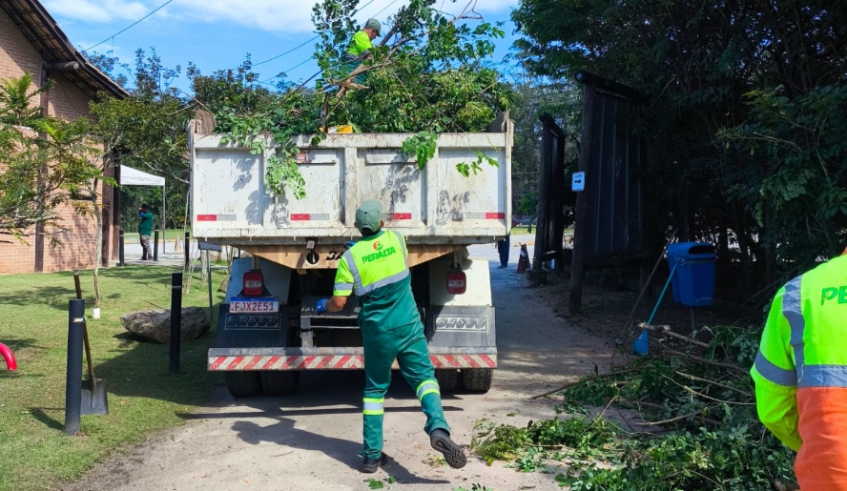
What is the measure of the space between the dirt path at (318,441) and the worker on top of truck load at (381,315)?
17.6 inches

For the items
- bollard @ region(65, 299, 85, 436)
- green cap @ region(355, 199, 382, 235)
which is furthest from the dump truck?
bollard @ region(65, 299, 85, 436)

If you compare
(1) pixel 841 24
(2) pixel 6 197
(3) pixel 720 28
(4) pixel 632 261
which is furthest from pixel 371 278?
(4) pixel 632 261

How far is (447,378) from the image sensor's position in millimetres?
7039

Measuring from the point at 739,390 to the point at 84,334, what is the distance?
4865mm

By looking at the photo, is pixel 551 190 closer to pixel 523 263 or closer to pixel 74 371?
pixel 523 263

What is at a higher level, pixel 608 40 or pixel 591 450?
pixel 608 40

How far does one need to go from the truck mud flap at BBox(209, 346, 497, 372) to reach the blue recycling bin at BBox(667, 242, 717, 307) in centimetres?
345

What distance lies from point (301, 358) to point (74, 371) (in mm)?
1702

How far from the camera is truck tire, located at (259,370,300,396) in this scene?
7.01m

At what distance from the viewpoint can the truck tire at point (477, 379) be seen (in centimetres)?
691

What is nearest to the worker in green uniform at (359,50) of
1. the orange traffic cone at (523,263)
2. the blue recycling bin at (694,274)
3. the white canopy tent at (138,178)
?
the blue recycling bin at (694,274)

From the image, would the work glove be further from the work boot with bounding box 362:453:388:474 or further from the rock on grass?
the rock on grass

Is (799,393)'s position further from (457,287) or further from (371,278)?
(457,287)

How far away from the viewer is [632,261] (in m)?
12.2
